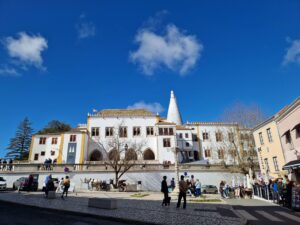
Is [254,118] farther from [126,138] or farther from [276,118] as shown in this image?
[126,138]

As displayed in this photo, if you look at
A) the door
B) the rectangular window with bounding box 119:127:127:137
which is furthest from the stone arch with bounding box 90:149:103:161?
the rectangular window with bounding box 119:127:127:137

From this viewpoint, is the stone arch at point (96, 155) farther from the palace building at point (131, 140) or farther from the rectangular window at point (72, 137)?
the rectangular window at point (72, 137)

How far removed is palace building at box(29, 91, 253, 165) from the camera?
40.6 m

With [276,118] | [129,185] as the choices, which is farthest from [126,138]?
[276,118]

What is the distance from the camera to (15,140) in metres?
62.5

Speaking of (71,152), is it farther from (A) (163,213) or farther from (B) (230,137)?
(A) (163,213)

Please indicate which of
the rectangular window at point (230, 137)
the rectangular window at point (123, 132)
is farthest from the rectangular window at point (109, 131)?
the rectangular window at point (230, 137)

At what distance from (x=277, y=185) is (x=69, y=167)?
2347 cm

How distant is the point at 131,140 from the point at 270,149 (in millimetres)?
27465

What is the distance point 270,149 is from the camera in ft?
78.4

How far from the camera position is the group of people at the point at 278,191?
1312 cm

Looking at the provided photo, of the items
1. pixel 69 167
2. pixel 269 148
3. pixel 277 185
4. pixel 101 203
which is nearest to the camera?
pixel 101 203

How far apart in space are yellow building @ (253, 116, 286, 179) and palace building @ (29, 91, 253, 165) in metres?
12.5

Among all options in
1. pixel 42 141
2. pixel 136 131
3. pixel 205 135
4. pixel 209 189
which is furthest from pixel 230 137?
pixel 42 141
